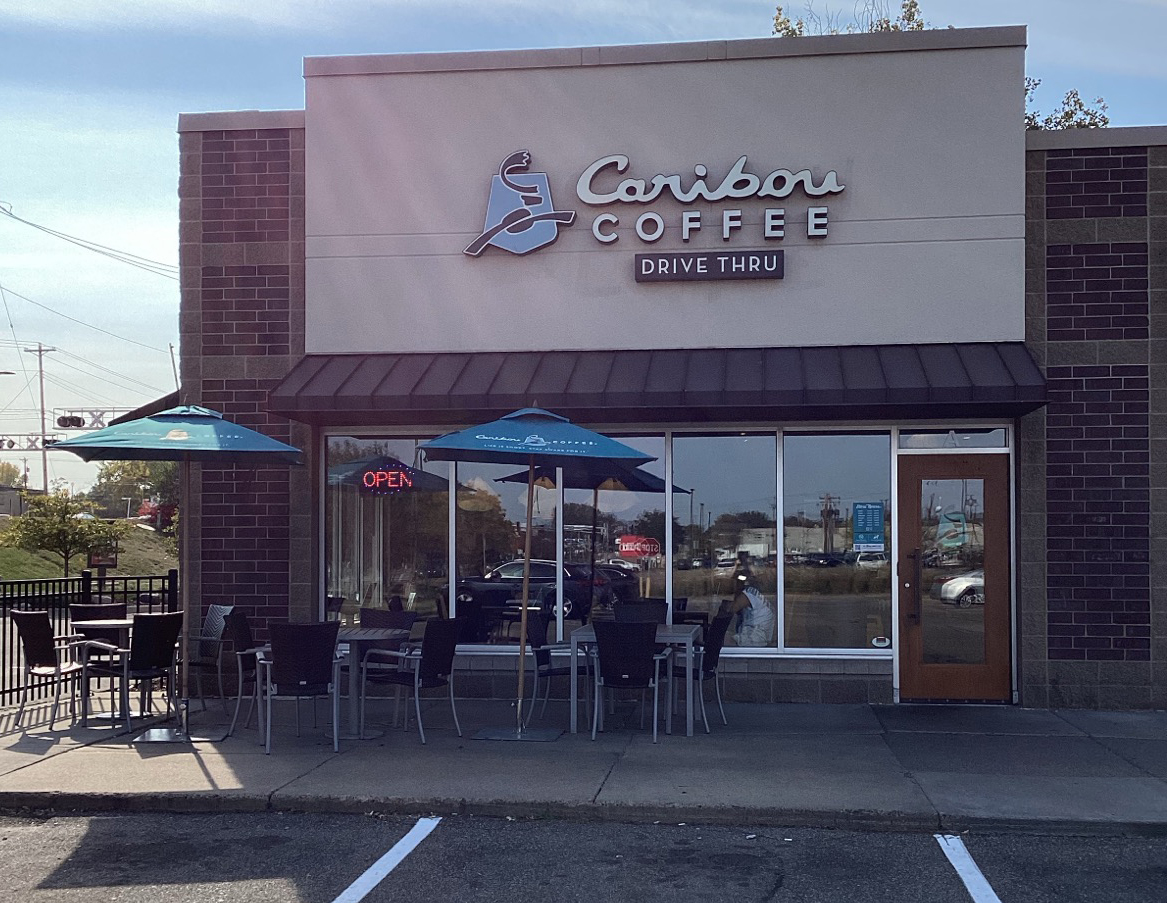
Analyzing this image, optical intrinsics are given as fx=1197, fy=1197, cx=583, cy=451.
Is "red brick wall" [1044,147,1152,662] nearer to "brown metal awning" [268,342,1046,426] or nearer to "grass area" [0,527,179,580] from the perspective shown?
"brown metal awning" [268,342,1046,426]

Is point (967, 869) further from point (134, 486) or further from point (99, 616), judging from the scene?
point (134, 486)

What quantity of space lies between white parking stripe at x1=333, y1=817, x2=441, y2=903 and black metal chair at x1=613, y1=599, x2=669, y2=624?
3.78 metres

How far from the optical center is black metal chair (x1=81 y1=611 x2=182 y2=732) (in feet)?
32.9

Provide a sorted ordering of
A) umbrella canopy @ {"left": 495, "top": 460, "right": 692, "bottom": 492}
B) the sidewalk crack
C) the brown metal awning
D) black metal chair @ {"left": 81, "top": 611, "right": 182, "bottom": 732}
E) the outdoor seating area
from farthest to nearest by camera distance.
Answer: umbrella canopy @ {"left": 495, "top": 460, "right": 692, "bottom": 492} → the brown metal awning → black metal chair @ {"left": 81, "top": 611, "right": 182, "bottom": 732} → the outdoor seating area → the sidewalk crack

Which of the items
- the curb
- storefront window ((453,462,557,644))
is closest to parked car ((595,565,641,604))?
storefront window ((453,462,557,644))

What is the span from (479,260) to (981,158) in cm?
488

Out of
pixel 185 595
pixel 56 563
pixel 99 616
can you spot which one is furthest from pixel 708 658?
pixel 56 563

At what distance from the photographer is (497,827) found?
285 inches

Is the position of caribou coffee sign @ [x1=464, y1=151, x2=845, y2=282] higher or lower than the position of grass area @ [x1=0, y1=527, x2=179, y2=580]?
higher

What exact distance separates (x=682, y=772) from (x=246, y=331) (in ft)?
21.5

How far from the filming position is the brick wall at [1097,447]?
10953 millimetres

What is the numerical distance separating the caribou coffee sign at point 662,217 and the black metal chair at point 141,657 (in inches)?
179

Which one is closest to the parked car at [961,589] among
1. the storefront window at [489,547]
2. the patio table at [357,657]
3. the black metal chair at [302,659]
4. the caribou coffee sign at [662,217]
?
the caribou coffee sign at [662,217]

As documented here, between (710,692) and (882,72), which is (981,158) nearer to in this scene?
(882,72)
